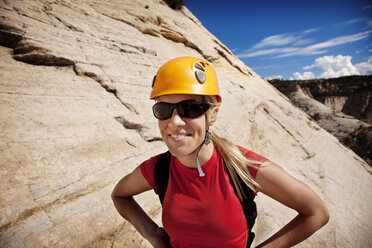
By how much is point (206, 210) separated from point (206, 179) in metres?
0.24

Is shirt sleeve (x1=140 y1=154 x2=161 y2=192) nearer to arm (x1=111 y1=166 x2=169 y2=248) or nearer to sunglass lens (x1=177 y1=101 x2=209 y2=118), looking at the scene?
arm (x1=111 y1=166 x2=169 y2=248)

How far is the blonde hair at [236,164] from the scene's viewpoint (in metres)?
1.48

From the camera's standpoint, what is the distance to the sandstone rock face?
2.39 m

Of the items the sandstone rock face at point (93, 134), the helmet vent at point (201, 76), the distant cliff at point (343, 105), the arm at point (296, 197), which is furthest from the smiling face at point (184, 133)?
the distant cliff at point (343, 105)

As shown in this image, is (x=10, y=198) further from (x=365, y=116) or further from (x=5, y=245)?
(x=365, y=116)

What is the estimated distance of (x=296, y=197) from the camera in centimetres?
138

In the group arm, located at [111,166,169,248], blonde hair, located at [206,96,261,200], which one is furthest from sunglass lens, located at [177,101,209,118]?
arm, located at [111,166,169,248]

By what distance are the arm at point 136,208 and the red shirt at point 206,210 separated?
0.30 m

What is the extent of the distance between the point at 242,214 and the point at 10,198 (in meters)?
2.62

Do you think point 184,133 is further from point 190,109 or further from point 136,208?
point 136,208

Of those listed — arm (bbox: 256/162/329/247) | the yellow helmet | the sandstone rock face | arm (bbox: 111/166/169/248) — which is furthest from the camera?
the sandstone rock face

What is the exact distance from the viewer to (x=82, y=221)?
7.85ft

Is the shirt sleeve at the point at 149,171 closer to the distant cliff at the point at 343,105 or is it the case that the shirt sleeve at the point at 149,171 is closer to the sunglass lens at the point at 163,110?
the sunglass lens at the point at 163,110

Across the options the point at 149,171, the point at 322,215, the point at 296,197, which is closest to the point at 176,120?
the point at 149,171
